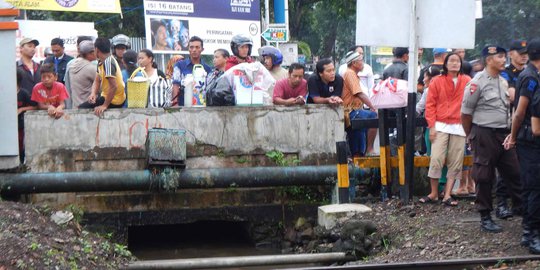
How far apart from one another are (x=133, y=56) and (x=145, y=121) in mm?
1611

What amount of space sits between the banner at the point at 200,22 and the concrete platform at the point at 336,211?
1422 centimetres

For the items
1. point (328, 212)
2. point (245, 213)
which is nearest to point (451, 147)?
point (328, 212)

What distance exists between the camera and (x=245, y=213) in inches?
452

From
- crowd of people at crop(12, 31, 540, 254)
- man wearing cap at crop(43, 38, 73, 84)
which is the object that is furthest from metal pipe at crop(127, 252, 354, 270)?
man wearing cap at crop(43, 38, 73, 84)

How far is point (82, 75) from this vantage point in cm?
1192

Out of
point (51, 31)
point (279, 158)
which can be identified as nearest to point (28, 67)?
point (279, 158)

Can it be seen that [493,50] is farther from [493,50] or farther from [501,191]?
[501,191]

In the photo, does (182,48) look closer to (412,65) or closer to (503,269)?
(412,65)

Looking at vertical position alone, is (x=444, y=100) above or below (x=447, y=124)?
above

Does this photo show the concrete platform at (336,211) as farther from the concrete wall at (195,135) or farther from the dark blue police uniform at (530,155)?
the dark blue police uniform at (530,155)

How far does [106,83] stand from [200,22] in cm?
1517

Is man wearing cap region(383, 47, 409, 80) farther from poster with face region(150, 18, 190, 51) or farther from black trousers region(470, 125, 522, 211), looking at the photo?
poster with face region(150, 18, 190, 51)

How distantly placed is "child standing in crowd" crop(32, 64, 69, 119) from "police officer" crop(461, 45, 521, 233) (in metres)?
5.05

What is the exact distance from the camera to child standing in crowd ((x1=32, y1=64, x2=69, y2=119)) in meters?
11.1
